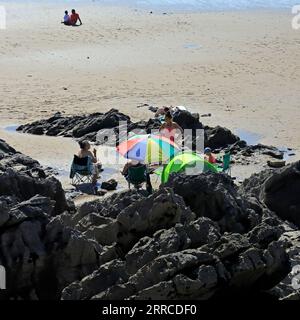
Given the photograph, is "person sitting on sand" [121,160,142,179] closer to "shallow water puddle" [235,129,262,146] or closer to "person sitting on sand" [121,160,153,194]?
"person sitting on sand" [121,160,153,194]

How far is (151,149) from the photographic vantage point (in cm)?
1720

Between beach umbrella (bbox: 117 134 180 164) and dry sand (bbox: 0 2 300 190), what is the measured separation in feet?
10.1

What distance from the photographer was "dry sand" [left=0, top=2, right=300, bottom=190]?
24297 millimetres

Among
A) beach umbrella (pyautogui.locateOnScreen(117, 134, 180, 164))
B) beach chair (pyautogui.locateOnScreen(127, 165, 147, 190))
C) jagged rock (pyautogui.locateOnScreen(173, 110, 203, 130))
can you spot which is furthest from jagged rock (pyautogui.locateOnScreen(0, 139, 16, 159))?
jagged rock (pyautogui.locateOnScreen(173, 110, 203, 130))

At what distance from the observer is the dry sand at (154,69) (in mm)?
24297

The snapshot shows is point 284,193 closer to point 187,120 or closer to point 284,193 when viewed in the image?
point 284,193

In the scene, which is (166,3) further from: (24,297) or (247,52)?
(24,297)

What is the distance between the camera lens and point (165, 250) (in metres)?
9.39

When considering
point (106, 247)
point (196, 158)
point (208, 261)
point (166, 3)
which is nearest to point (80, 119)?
point (196, 158)

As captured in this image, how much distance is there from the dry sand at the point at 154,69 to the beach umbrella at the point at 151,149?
10.1ft

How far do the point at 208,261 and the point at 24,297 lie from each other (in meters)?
2.14

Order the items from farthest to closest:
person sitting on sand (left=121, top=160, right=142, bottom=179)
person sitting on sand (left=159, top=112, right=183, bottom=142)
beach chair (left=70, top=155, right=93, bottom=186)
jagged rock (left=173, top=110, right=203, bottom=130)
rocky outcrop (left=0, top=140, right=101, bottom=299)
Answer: jagged rock (left=173, top=110, right=203, bottom=130), person sitting on sand (left=159, top=112, right=183, bottom=142), beach chair (left=70, top=155, right=93, bottom=186), person sitting on sand (left=121, top=160, right=142, bottom=179), rocky outcrop (left=0, top=140, right=101, bottom=299)
